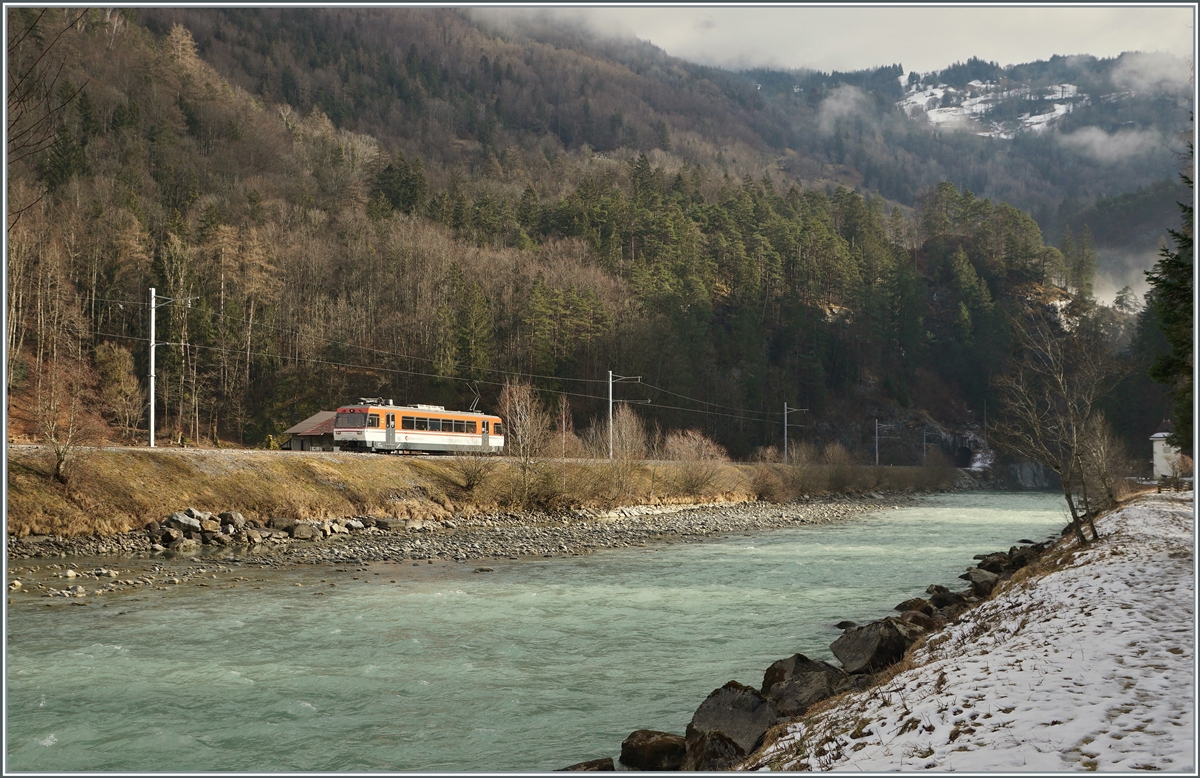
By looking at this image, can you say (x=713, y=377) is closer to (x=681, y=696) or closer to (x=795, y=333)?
(x=795, y=333)

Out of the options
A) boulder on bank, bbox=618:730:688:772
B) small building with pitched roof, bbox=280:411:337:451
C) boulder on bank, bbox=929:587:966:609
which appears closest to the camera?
boulder on bank, bbox=618:730:688:772


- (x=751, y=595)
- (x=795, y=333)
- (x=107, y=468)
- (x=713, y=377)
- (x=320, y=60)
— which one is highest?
(x=320, y=60)

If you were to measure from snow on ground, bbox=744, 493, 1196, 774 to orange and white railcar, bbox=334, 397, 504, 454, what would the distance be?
36491 millimetres

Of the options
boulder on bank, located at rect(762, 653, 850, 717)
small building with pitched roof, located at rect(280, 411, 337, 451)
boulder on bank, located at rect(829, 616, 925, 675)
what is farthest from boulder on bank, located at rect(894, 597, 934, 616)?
small building with pitched roof, located at rect(280, 411, 337, 451)

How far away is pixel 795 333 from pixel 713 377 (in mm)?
22861

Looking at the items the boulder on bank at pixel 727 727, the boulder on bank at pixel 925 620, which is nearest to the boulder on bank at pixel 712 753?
the boulder on bank at pixel 727 727

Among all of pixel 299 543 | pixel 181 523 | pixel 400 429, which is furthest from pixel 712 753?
pixel 400 429

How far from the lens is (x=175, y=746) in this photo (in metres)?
9.91

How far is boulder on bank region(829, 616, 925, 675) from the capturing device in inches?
480

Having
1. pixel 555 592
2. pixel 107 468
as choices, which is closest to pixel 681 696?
pixel 555 592

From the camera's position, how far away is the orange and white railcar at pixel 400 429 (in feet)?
146

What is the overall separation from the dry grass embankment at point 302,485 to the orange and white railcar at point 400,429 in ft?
11.7

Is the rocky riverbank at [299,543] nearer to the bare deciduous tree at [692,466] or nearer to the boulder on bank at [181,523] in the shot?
the boulder on bank at [181,523]

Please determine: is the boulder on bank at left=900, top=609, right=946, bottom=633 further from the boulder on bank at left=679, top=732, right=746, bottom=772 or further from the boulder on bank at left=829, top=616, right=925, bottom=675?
the boulder on bank at left=679, top=732, right=746, bottom=772
